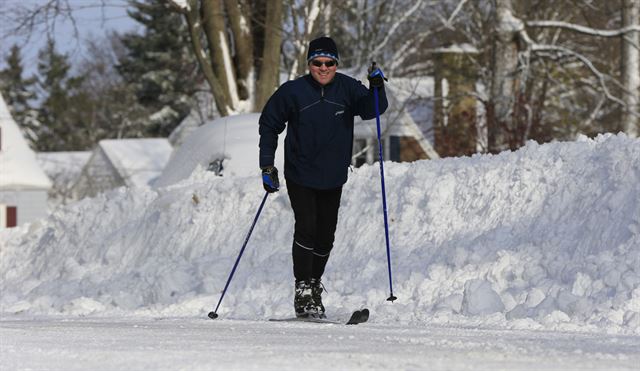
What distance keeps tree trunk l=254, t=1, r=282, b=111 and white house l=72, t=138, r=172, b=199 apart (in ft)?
92.9

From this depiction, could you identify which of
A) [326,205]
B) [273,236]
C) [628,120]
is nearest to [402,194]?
[273,236]

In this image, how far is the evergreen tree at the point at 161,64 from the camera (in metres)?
50.4

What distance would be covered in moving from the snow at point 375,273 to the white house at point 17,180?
25.3 m

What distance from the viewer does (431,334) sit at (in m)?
7.39

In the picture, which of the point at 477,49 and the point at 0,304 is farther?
the point at 477,49

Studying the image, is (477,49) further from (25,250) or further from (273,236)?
(273,236)

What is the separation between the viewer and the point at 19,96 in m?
66.0

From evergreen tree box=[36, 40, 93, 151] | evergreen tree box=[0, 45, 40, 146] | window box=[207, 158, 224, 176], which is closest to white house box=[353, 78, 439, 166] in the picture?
window box=[207, 158, 224, 176]

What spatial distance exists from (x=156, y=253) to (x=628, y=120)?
45.6 ft

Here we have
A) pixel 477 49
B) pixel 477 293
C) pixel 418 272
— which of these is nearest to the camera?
pixel 477 293

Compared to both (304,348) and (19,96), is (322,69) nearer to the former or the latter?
(304,348)

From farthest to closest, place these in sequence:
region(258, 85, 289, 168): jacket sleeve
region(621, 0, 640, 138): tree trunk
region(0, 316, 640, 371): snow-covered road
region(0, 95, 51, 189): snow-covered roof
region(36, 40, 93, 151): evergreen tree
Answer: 1. region(36, 40, 93, 151): evergreen tree
2. region(0, 95, 51, 189): snow-covered roof
3. region(621, 0, 640, 138): tree trunk
4. region(258, 85, 289, 168): jacket sleeve
5. region(0, 316, 640, 371): snow-covered road

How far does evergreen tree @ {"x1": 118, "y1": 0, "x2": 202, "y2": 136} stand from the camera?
50.4 meters

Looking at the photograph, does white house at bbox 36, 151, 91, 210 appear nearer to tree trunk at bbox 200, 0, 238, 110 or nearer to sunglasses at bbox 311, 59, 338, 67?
tree trunk at bbox 200, 0, 238, 110
